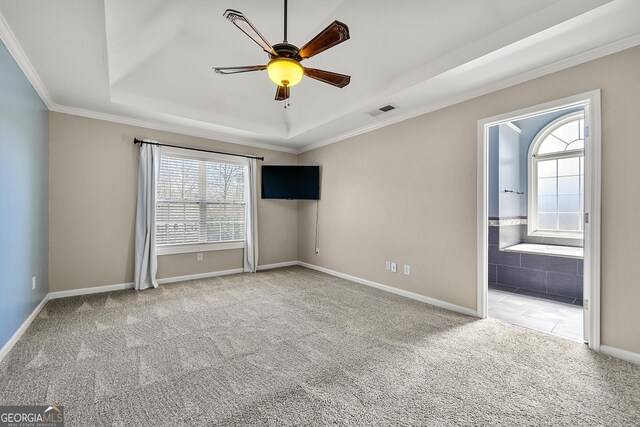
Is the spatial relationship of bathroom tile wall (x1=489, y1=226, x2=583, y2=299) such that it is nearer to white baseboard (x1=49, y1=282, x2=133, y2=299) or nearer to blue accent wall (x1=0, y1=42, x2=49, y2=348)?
white baseboard (x1=49, y1=282, x2=133, y2=299)

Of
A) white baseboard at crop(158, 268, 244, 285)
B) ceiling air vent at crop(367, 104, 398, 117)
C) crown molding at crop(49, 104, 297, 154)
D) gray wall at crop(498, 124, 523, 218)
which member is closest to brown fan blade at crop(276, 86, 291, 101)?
ceiling air vent at crop(367, 104, 398, 117)

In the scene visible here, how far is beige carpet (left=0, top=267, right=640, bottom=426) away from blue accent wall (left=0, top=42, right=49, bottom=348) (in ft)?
1.20

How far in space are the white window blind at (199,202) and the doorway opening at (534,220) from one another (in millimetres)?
3916

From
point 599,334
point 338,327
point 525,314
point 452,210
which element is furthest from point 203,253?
point 599,334

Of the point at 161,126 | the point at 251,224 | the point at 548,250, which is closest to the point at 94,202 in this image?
the point at 161,126

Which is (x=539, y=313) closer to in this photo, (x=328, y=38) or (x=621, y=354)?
(x=621, y=354)

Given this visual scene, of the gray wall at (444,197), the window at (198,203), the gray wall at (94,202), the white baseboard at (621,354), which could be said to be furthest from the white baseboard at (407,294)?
the gray wall at (94,202)

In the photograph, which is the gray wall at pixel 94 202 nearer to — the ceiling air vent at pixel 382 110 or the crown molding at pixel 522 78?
the ceiling air vent at pixel 382 110

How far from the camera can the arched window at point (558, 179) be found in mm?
4465

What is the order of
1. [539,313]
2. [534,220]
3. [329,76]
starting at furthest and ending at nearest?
[534,220] → [539,313] → [329,76]

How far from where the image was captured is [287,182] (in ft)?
17.7

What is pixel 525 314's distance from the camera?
3.25 m

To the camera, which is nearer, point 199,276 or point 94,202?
point 94,202

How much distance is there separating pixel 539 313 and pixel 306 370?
2957 millimetres
